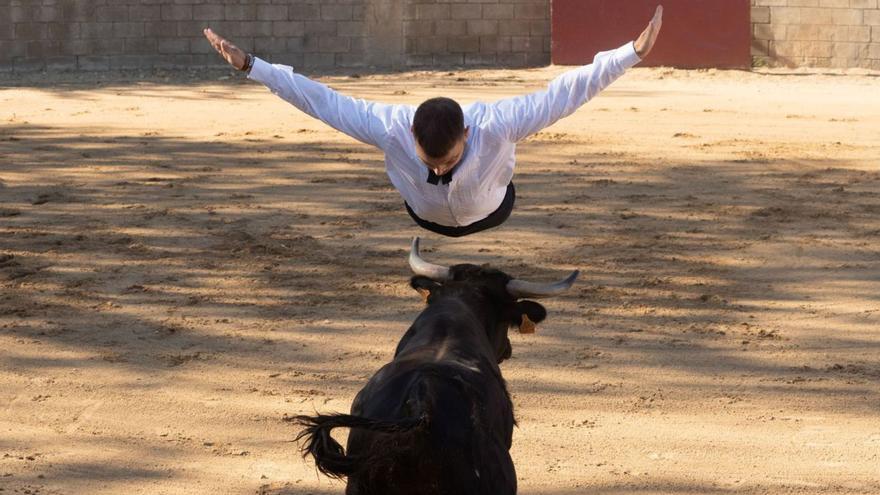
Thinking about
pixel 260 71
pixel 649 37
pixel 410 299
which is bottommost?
pixel 410 299

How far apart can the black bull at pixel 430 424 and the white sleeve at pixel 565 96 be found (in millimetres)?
862

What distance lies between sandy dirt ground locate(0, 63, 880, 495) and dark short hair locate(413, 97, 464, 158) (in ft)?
4.78

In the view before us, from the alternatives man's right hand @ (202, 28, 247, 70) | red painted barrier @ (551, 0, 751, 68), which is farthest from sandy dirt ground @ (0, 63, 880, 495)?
red painted barrier @ (551, 0, 751, 68)

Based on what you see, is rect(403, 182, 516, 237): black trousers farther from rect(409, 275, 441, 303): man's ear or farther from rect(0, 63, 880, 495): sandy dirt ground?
rect(0, 63, 880, 495): sandy dirt ground

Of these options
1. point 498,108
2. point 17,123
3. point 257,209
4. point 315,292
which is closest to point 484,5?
point 17,123

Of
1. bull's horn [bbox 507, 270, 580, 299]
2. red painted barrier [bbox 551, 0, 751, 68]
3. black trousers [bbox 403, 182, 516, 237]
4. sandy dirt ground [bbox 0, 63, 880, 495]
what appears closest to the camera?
bull's horn [bbox 507, 270, 580, 299]

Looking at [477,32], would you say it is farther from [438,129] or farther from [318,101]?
[438,129]

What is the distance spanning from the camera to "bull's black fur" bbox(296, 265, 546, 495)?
316cm

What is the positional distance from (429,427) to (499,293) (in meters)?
1.16

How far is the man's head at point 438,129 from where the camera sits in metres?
4.10

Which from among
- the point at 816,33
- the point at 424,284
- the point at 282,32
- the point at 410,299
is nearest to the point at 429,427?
the point at 424,284

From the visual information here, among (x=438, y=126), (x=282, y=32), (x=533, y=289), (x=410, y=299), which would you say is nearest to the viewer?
(x=438, y=126)

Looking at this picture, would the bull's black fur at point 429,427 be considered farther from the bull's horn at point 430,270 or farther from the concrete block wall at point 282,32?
the concrete block wall at point 282,32

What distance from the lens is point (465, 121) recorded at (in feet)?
15.0
